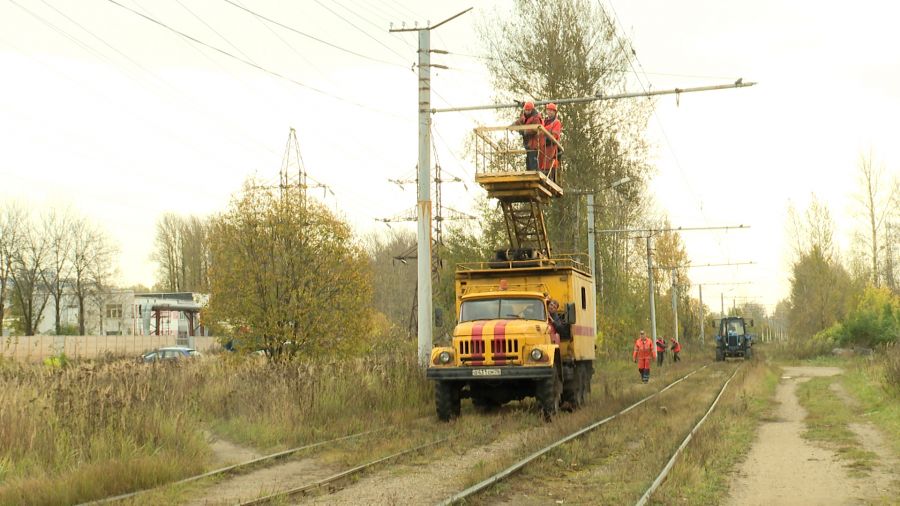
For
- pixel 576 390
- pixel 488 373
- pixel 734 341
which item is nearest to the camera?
pixel 488 373

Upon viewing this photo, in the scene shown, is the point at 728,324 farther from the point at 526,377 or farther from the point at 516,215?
the point at 526,377

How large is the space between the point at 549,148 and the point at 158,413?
457 inches

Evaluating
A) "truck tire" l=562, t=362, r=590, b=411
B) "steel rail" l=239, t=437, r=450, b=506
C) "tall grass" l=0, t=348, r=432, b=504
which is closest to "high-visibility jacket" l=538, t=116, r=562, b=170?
"truck tire" l=562, t=362, r=590, b=411

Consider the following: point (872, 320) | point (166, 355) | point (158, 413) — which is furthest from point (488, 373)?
point (872, 320)

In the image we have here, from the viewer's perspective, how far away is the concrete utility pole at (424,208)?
67.8 ft

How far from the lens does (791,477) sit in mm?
10797

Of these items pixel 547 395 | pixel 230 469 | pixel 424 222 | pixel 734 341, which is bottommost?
pixel 734 341

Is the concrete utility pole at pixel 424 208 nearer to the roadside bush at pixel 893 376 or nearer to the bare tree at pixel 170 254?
the roadside bush at pixel 893 376

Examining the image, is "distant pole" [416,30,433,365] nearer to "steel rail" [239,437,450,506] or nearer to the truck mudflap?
the truck mudflap

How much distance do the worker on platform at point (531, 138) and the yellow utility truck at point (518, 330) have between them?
17.1 inches

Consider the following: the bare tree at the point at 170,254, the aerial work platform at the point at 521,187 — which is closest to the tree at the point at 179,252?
the bare tree at the point at 170,254

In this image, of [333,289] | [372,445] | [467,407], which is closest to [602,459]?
[372,445]

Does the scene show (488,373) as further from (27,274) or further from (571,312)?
(27,274)

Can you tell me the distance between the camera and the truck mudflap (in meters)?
16.6
